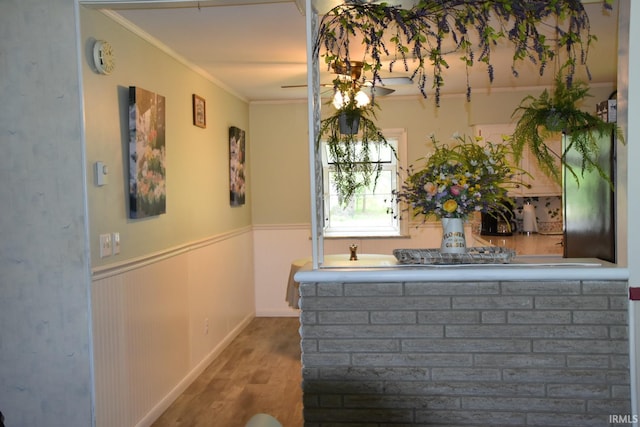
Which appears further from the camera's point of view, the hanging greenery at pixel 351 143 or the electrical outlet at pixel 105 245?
the electrical outlet at pixel 105 245

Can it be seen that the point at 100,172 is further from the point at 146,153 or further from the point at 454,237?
the point at 454,237

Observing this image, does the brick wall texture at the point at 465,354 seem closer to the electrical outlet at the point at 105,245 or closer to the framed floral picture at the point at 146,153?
the electrical outlet at the point at 105,245

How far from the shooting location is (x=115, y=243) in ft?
11.1

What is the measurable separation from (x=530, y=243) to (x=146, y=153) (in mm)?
3211

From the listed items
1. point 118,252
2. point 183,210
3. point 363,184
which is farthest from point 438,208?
point 183,210

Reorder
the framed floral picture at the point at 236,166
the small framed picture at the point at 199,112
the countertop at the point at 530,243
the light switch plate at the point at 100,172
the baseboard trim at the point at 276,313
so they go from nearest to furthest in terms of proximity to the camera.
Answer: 1. the light switch plate at the point at 100,172
2. the countertop at the point at 530,243
3. the small framed picture at the point at 199,112
4. the framed floral picture at the point at 236,166
5. the baseboard trim at the point at 276,313

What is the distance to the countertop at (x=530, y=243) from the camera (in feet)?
14.8

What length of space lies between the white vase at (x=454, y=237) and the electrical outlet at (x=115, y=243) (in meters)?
1.77

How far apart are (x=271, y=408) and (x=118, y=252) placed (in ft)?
4.94

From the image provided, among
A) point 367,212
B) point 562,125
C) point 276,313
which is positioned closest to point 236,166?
point 367,212

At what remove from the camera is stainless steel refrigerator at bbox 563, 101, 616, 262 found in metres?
2.69

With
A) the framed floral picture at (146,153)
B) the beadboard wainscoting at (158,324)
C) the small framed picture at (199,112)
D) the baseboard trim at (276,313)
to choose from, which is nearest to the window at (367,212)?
the baseboard trim at (276,313)

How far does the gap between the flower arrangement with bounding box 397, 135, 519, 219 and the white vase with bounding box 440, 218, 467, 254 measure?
0.03 m

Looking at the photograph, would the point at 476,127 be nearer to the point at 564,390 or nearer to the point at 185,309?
the point at 185,309
